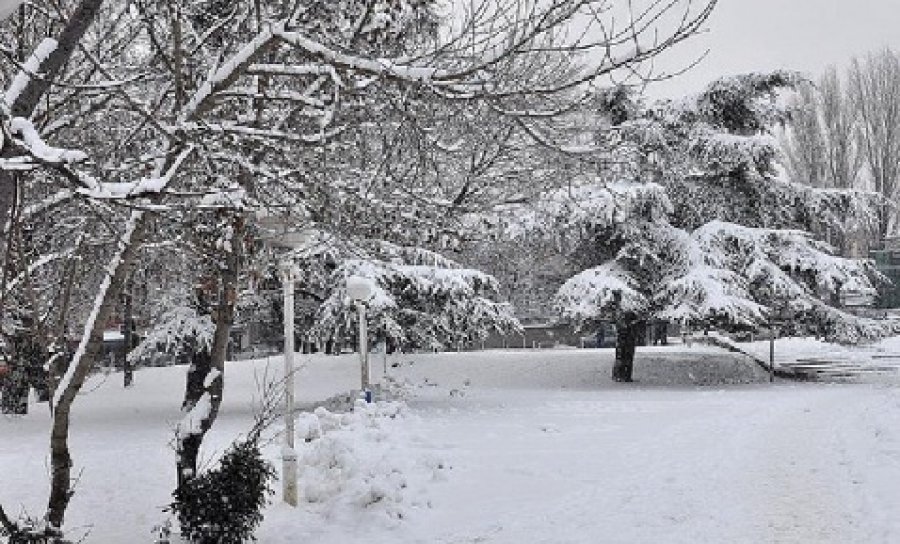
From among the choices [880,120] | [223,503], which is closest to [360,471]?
[223,503]

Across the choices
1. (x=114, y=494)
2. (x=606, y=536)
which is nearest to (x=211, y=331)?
(x=114, y=494)

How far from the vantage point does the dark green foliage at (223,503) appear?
6.45 meters

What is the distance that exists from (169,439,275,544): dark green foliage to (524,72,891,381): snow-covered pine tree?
41.4ft

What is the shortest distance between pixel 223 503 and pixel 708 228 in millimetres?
16083

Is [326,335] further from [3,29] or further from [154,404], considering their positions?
[3,29]

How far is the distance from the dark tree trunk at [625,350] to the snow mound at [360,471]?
11.1 m

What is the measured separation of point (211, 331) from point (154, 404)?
3.52 metres

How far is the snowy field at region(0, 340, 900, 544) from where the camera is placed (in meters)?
7.42

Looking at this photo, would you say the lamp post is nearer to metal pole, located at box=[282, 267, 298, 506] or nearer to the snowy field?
metal pole, located at box=[282, 267, 298, 506]

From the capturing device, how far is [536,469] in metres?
9.72

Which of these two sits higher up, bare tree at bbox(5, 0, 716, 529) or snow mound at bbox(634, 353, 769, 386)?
bare tree at bbox(5, 0, 716, 529)

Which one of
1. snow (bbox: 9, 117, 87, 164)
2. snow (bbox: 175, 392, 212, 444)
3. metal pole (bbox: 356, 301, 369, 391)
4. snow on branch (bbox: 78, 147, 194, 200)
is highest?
snow (bbox: 9, 117, 87, 164)

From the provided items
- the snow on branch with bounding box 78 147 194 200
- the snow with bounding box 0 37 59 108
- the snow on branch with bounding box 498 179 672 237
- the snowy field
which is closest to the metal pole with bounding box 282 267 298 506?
the snowy field

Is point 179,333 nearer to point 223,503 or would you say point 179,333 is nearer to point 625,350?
point 223,503
